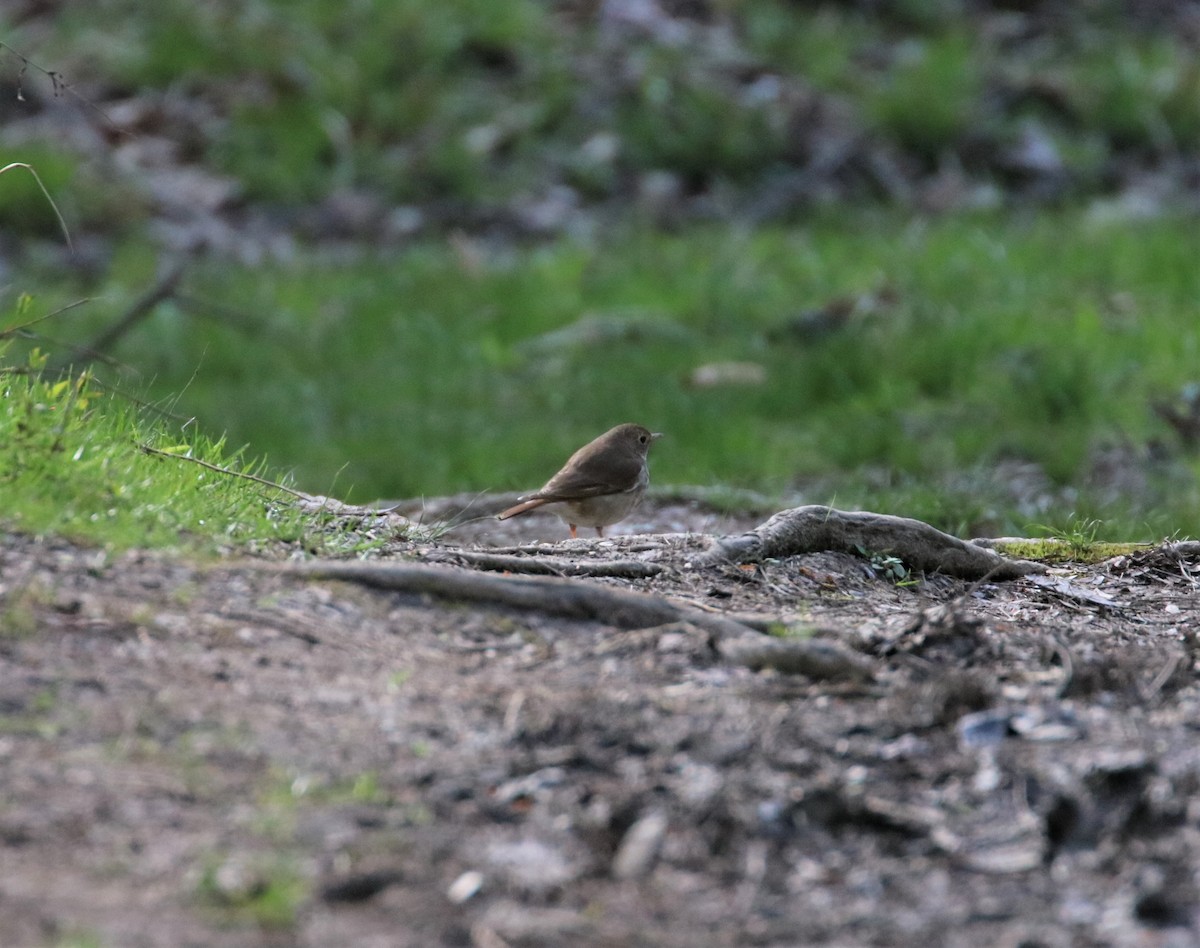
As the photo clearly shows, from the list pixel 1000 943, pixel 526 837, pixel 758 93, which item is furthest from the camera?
pixel 758 93

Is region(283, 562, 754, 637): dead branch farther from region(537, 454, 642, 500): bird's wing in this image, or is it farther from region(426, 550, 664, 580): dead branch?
region(537, 454, 642, 500): bird's wing

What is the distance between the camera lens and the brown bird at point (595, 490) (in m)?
6.81

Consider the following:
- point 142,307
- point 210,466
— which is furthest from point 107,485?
point 142,307

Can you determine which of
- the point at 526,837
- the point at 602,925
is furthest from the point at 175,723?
the point at 602,925

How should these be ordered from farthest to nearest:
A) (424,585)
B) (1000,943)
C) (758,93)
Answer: (758,93) → (424,585) → (1000,943)

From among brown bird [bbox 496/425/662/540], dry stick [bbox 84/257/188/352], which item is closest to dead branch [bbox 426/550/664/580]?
brown bird [bbox 496/425/662/540]

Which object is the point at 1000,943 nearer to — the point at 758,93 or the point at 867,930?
the point at 867,930

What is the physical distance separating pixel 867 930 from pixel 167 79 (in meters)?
12.6

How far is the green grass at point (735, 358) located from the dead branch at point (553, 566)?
2.35 m

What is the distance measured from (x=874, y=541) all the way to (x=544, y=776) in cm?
→ 220

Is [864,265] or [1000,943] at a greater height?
[1000,943]

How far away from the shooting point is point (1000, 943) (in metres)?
3.09

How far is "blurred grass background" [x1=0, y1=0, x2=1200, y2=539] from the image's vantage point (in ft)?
30.8

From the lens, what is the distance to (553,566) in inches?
198
